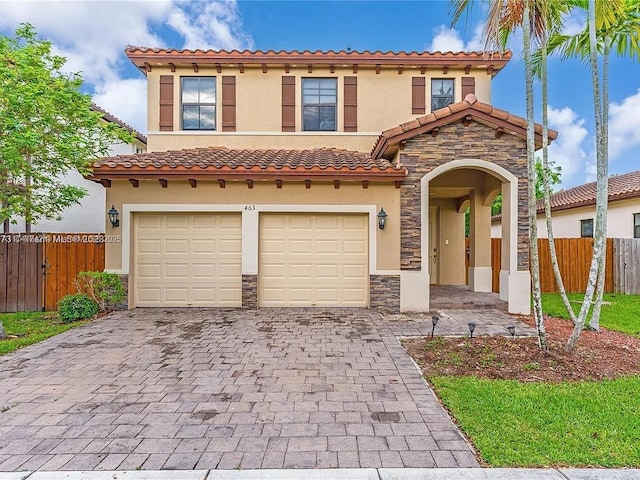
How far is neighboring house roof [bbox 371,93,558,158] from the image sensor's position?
852 centimetres

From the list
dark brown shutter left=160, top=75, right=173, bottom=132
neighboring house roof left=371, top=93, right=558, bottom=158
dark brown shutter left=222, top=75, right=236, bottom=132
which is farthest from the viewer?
dark brown shutter left=222, top=75, right=236, bottom=132

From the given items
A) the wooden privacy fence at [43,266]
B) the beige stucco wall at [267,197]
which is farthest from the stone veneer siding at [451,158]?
the wooden privacy fence at [43,266]

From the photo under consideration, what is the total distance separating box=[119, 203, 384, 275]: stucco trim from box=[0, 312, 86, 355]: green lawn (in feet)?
6.82

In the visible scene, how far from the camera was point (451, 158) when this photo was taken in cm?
889

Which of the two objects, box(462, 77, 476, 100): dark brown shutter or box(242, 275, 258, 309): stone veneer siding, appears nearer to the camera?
box(242, 275, 258, 309): stone veneer siding

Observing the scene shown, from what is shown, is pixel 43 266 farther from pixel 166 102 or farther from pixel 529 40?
pixel 529 40

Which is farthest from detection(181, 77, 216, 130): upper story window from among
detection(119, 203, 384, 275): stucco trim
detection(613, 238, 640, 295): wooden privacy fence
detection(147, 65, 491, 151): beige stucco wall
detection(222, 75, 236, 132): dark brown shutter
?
detection(613, 238, 640, 295): wooden privacy fence

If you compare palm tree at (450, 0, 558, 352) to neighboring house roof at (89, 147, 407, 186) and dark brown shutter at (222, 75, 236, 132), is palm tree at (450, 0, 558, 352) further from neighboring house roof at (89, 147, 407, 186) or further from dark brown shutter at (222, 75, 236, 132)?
dark brown shutter at (222, 75, 236, 132)

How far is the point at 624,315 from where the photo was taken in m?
8.75

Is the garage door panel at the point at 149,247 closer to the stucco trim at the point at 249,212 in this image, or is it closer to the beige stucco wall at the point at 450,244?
the stucco trim at the point at 249,212

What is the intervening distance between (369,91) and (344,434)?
10.9m

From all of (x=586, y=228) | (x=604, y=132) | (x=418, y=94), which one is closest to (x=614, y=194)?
(x=586, y=228)

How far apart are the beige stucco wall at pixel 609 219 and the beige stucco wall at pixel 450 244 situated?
6528 millimetres

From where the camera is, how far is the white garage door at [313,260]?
937cm
